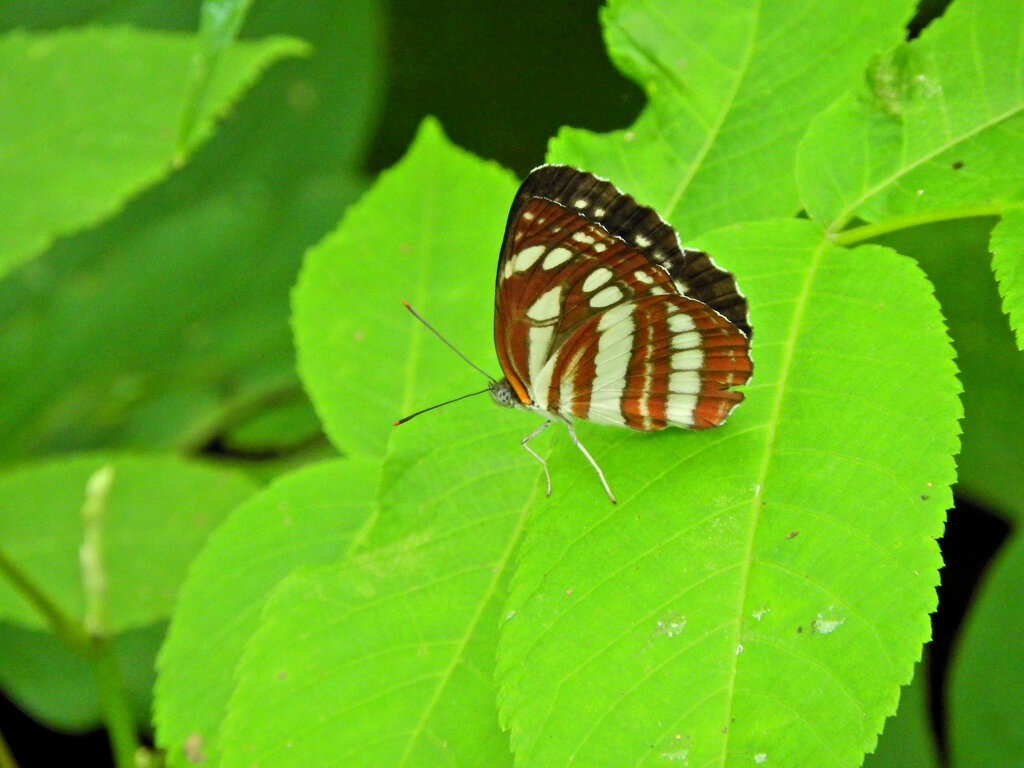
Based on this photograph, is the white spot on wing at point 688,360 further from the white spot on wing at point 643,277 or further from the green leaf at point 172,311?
the green leaf at point 172,311

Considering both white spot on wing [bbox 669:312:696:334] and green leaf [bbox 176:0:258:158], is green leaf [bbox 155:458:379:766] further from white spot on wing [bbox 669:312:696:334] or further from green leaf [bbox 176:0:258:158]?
green leaf [bbox 176:0:258:158]

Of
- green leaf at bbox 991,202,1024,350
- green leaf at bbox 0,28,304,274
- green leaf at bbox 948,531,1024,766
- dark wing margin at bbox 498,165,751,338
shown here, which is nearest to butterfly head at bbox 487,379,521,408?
dark wing margin at bbox 498,165,751,338

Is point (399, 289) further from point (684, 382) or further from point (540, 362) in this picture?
point (684, 382)

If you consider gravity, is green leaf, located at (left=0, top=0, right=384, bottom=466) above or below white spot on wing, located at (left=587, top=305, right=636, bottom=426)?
below

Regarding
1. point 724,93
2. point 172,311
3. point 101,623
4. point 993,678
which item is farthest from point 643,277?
point 172,311

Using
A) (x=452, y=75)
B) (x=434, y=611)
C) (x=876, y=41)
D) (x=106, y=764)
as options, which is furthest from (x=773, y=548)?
(x=452, y=75)

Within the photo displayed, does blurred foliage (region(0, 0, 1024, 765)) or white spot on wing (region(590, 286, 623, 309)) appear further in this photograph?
Answer: white spot on wing (region(590, 286, 623, 309))

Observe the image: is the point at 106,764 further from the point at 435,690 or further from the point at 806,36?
the point at 806,36
